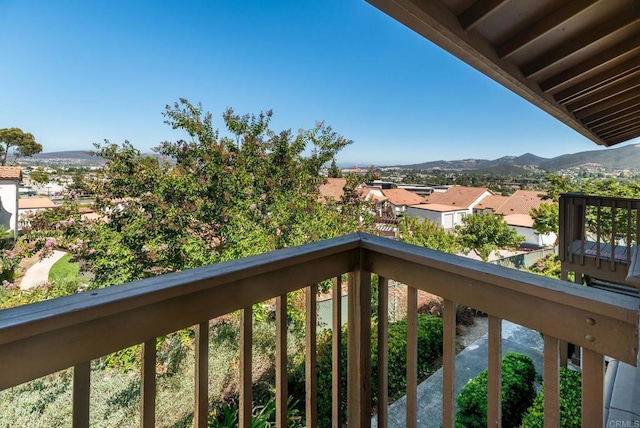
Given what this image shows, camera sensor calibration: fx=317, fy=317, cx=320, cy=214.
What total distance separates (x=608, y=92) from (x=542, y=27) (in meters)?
1.62

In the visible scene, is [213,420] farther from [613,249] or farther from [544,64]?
[613,249]

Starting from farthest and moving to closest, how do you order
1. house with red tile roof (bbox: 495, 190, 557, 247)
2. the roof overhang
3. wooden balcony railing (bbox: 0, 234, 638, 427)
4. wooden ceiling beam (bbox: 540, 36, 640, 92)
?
house with red tile roof (bbox: 495, 190, 557, 247) → wooden ceiling beam (bbox: 540, 36, 640, 92) → the roof overhang → wooden balcony railing (bbox: 0, 234, 638, 427)

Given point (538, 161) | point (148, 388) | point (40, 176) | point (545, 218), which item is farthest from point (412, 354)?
point (538, 161)

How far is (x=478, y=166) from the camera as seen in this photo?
969 centimetres

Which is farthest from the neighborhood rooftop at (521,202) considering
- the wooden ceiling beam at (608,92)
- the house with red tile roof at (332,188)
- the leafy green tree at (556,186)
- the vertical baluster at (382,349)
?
the vertical baluster at (382,349)

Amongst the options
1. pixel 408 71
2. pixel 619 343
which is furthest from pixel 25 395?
pixel 408 71

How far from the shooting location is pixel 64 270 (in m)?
4.49

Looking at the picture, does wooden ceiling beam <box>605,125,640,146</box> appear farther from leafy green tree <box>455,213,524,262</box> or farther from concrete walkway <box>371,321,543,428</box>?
leafy green tree <box>455,213,524,262</box>

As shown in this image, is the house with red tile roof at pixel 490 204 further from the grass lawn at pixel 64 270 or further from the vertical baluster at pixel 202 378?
the vertical baluster at pixel 202 378

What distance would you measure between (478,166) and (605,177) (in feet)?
12.5

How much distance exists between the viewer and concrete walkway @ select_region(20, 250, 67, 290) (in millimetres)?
4043

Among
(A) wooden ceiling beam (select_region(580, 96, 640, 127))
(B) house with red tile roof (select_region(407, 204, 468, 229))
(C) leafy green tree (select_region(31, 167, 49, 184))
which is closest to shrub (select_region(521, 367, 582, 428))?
(A) wooden ceiling beam (select_region(580, 96, 640, 127))

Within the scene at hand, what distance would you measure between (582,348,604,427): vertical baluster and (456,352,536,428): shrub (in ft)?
6.14

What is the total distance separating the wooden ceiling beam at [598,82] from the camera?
6.47 feet
